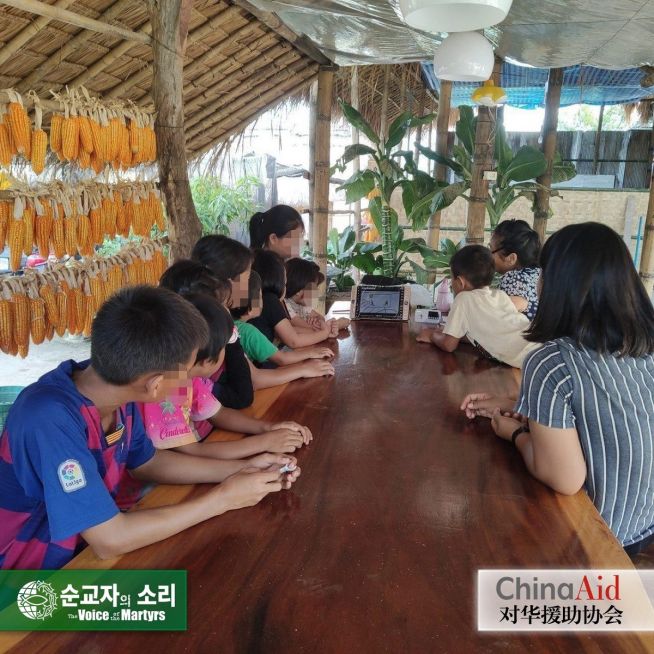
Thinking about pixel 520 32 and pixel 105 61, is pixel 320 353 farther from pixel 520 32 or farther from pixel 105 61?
pixel 520 32

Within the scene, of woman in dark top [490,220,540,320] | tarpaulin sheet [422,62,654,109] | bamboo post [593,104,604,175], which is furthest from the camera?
bamboo post [593,104,604,175]

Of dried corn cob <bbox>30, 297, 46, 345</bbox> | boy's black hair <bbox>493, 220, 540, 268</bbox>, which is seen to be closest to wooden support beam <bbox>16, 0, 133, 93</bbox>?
dried corn cob <bbox>30, 297, 46, 345</bbox>

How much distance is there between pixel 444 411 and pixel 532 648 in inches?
39.1

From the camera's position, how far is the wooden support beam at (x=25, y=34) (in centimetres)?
287

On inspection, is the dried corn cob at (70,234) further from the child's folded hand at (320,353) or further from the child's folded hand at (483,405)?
the child's folded hand at (483,405)

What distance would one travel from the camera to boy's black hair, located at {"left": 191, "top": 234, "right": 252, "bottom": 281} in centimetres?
229

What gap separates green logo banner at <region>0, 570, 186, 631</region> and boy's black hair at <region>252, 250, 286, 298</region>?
1.76 m

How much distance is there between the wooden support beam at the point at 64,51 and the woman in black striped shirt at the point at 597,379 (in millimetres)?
2946

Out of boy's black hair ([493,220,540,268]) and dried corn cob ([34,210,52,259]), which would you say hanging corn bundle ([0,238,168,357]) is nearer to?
dried corn cob ([34,210,52,259])

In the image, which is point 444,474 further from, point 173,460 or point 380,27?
point 380,27

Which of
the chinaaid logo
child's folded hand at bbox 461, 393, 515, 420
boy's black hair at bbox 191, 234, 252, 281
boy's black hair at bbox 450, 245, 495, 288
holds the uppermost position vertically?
boy's black hair at bbox 191, 234, 252, 281

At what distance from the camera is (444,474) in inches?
57.4

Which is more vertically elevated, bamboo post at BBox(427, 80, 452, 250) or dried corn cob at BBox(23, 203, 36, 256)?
bamboo post at BBox(427, 80, 452, 250)

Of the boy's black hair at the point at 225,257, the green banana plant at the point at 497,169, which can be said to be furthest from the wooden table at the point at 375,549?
the green banana plant at the point at 497,169
